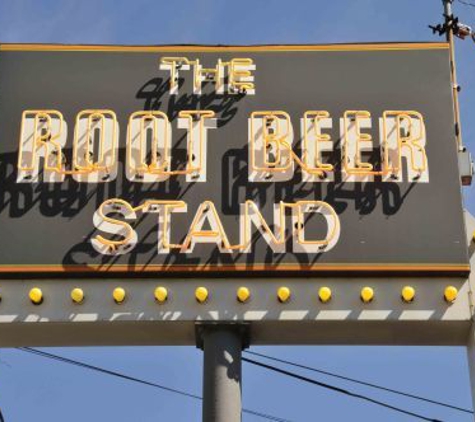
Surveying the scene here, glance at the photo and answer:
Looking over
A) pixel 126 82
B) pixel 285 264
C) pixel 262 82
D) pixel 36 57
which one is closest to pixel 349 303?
pixel 285 264

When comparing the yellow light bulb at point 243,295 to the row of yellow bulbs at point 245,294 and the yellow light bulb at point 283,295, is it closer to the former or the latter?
the row of yellow bulbs at point 245,294

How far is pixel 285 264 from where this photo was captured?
1403 centimetres

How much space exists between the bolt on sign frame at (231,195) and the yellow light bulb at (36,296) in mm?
26

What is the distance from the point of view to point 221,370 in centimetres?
1356

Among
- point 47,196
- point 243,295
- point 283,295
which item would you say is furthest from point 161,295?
point 47,196

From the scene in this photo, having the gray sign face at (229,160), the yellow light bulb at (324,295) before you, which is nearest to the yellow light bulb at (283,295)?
the gray sign face at (229,160)

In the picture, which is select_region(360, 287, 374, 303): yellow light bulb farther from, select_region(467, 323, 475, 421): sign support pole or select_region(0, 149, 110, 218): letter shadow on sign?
select_region(0, 149, 110, 218): letter shadow on sign

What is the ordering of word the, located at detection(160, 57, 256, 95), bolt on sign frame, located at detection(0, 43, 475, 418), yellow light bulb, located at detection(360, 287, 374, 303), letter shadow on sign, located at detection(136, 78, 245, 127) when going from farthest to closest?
word the, located at detection(160, 57, 256, 95) < letter shadow on sign, located at detection(136, 78, 245, 127) < bolt on sign frame, located at detection(0, 43, 475, 418) < yellow light bulb, located at detection(360, 287, 374, 303)

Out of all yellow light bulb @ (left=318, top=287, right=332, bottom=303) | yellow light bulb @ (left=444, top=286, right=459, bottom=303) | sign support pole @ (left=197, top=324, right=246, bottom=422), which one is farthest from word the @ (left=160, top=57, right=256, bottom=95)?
yellow light bulb @ (left=444, top=286, right=459, bottom=303)

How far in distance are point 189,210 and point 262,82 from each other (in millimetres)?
2169

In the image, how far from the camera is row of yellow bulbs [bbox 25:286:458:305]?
13836 mm

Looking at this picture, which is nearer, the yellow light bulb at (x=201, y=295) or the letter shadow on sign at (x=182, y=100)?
the yellow light bulb at (x=201, y=295)

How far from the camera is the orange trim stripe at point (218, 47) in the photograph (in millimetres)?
15562

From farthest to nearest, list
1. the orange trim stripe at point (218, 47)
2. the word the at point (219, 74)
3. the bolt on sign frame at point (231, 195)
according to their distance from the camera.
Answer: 1. the orange trim stripe at point (218, 47)
2. the word the at point (219, 74)
3. the bolt on sign frame at point (231, 195)
